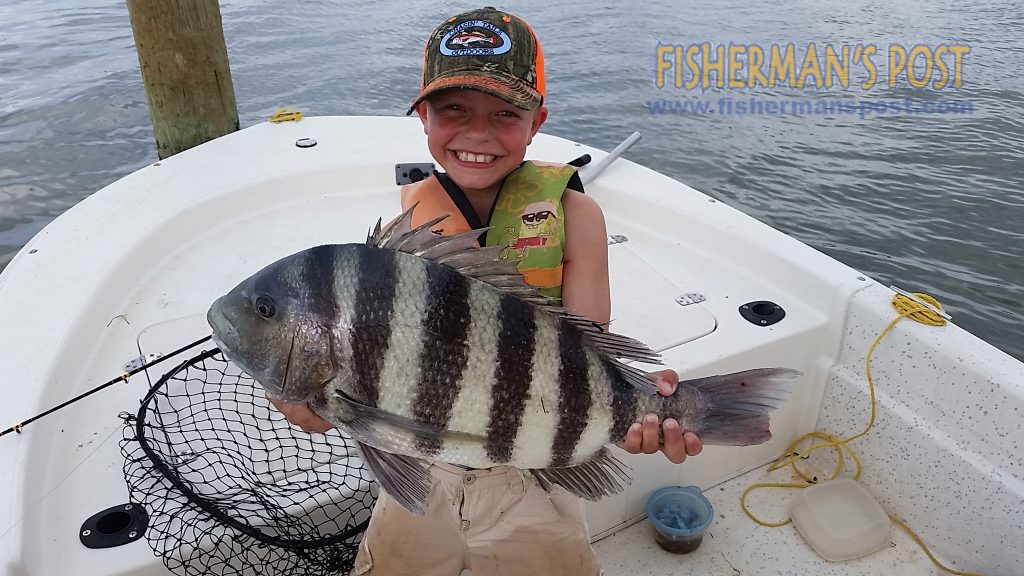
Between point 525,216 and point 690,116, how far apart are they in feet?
27.0

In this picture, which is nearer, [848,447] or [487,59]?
[487,59]

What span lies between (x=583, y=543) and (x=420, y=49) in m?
11.8

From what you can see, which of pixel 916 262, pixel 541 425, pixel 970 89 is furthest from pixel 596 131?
pixel 541 425

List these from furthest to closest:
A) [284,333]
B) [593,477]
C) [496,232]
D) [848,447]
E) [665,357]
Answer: [848,447]
[665,357]
[496,232]
[593,477]
[284,333]

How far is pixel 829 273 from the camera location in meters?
2.74

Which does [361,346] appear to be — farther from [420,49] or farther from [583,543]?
[420,49]

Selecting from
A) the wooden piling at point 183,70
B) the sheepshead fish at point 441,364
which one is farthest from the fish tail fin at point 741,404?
the wooden piling at point 183,70

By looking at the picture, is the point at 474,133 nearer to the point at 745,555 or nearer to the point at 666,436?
the point at 666,436

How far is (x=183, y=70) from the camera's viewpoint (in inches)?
170

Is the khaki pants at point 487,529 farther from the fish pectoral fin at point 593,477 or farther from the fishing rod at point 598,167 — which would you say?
the fishing rod at point 598,167

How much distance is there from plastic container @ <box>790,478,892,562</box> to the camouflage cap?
191 centimetres

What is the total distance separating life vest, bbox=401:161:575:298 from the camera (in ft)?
6.18

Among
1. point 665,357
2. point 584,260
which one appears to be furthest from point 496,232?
point 665,357

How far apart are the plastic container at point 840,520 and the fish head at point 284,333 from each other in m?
2.06
